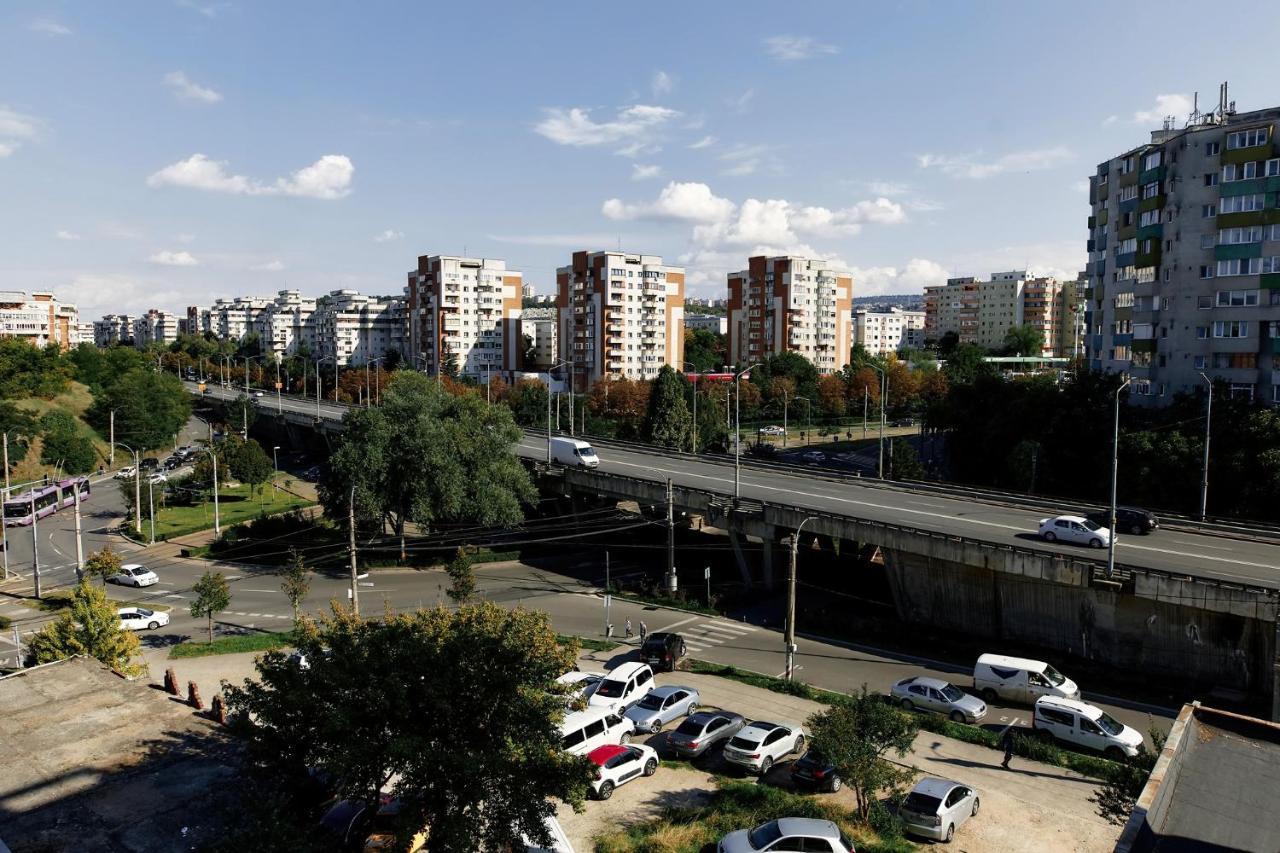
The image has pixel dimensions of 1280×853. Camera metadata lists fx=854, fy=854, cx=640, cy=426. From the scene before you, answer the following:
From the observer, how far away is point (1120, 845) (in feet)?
29.7

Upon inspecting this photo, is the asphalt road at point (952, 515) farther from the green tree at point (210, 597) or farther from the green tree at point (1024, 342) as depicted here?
the green tree at point (1024, 342)

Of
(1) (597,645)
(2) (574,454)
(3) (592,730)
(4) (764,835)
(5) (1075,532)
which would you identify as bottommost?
(1) (597,645)

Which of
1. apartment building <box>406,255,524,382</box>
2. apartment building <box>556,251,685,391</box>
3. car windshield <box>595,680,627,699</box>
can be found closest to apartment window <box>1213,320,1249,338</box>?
car windshield <box>595,680,627,699</box>

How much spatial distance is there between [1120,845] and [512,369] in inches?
5145

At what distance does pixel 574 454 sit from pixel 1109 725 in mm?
32228

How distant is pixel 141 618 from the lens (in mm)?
35156

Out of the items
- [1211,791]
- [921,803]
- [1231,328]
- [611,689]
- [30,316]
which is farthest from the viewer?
[30,316]

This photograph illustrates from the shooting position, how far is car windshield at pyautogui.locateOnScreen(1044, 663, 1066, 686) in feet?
86.6

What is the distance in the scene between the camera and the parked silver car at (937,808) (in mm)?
17656

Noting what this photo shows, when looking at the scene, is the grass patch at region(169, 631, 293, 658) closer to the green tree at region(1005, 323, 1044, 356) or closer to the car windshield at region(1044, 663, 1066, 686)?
the car windshield at region(1044, 663, 1066, 686)

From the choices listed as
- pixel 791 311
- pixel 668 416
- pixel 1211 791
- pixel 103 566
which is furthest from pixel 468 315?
pixel 1211 791

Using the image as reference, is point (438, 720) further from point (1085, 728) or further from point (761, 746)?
point (1085, 728)

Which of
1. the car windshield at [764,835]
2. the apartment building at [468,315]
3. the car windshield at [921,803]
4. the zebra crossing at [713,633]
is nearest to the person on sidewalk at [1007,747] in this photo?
the car windshield at [921,803]

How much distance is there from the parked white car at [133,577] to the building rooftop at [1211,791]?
144 ft
